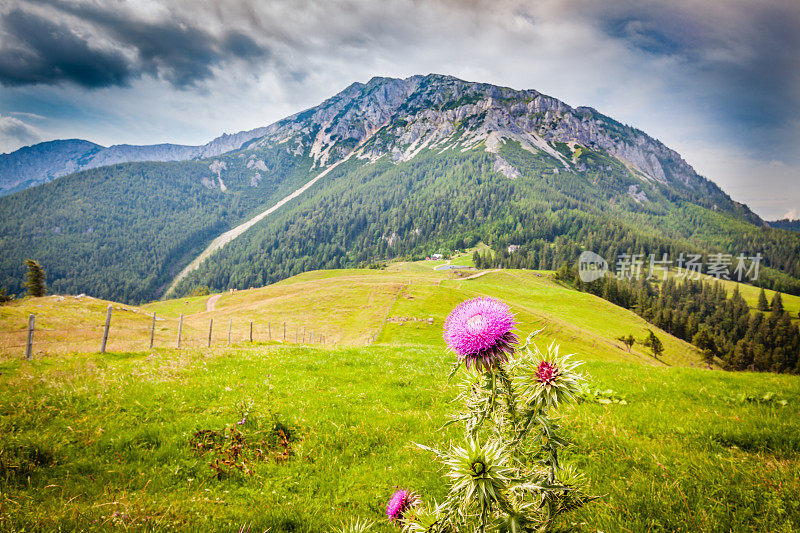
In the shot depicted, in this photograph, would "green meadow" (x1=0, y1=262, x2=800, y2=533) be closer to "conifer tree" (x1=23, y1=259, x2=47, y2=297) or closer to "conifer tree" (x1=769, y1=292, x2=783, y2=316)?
"conifer tree" (x1=23, y1=259, x2=47, y2=297)

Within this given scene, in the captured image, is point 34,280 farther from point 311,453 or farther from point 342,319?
point 311,453

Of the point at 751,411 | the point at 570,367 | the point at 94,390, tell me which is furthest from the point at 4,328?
the point at 751,411

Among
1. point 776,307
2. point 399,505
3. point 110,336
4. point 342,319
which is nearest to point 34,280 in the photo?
point 110,336

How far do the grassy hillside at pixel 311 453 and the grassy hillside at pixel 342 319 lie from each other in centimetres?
1888

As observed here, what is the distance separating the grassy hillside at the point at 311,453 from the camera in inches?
154

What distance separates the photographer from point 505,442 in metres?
2.79

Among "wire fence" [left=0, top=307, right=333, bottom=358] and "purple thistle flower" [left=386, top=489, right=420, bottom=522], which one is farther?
"wire fence" [left=0, top=307, right=333, bottom=358]

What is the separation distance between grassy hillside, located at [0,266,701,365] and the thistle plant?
2503 cm

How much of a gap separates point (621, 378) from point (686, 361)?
126931 millimetres

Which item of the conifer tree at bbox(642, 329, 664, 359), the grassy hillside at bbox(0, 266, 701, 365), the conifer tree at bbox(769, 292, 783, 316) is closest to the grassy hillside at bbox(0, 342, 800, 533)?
the grassy hillside at bbox(0, 266, 701, 365)

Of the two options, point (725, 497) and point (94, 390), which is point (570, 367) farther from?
point (94, 390)

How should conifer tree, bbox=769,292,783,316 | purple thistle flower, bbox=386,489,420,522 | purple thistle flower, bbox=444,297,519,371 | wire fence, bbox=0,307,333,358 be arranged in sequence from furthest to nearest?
conifer tree, bbox=769,292,783,316 → wire fence, bbox=0,307,333,358 → purple thistle flower, bbox=386,489,420,522 → purple thistle flower, bbox=444,297,519,371

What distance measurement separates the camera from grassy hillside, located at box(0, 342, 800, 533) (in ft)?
12.9

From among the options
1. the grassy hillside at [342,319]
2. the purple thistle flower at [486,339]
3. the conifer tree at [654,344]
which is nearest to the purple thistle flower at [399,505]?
the purple thistle flower at [486,339]
